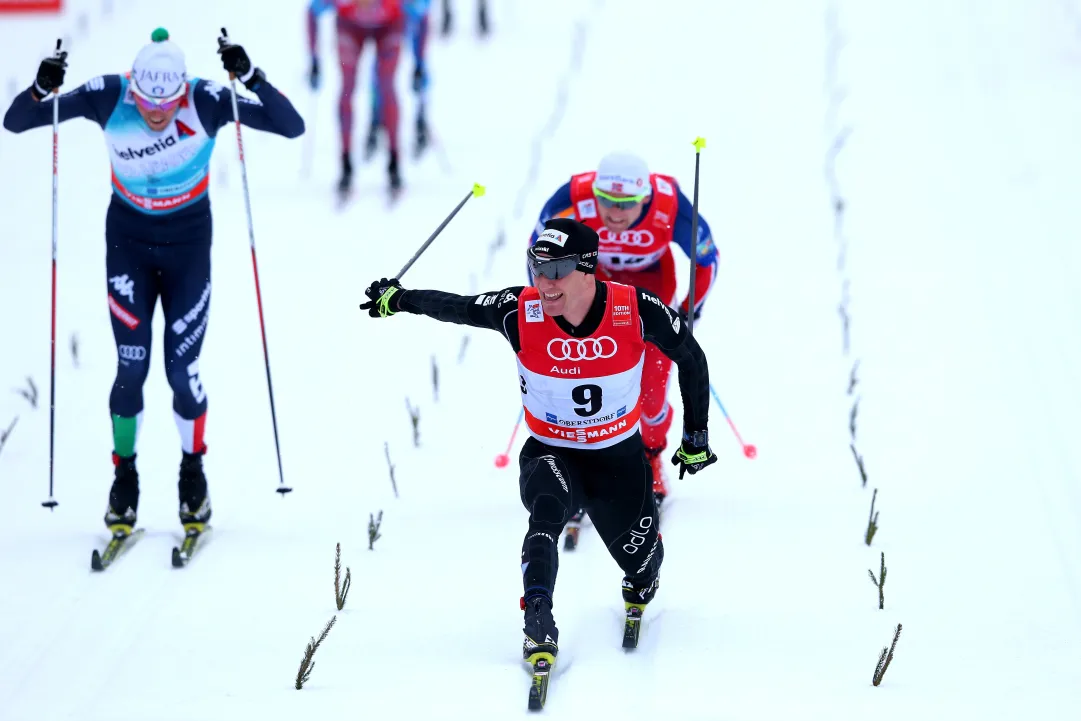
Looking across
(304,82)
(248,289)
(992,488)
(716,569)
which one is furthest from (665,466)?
(304,82)

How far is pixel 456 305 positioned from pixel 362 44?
19.9 ft

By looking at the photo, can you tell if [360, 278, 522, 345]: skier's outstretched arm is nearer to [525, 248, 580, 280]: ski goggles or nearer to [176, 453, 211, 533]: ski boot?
[525, 248, 580, 280]: ski goggles

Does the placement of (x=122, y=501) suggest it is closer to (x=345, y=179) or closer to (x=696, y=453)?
(x=696, y=453)

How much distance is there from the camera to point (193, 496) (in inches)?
220

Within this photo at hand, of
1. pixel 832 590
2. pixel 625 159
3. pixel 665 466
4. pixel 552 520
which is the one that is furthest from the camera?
pixel 665 466

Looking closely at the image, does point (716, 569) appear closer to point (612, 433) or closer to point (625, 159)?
point (612, 433)

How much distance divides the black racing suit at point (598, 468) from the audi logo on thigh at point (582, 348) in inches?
1.3

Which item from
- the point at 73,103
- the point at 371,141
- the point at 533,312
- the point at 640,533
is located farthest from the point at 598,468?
the point at 371,141

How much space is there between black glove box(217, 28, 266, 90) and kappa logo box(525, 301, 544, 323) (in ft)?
6.47

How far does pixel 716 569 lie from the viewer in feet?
17.3

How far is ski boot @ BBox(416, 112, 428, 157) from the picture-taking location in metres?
10.7

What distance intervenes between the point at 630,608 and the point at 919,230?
5.34 meters

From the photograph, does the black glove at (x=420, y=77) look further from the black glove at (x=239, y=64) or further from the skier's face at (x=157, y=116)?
the skier's face at (x=157, y=116)

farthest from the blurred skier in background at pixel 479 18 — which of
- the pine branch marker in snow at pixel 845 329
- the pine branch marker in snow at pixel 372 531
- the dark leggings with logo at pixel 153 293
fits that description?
the pine branch marker in snow at pixel 372 531
